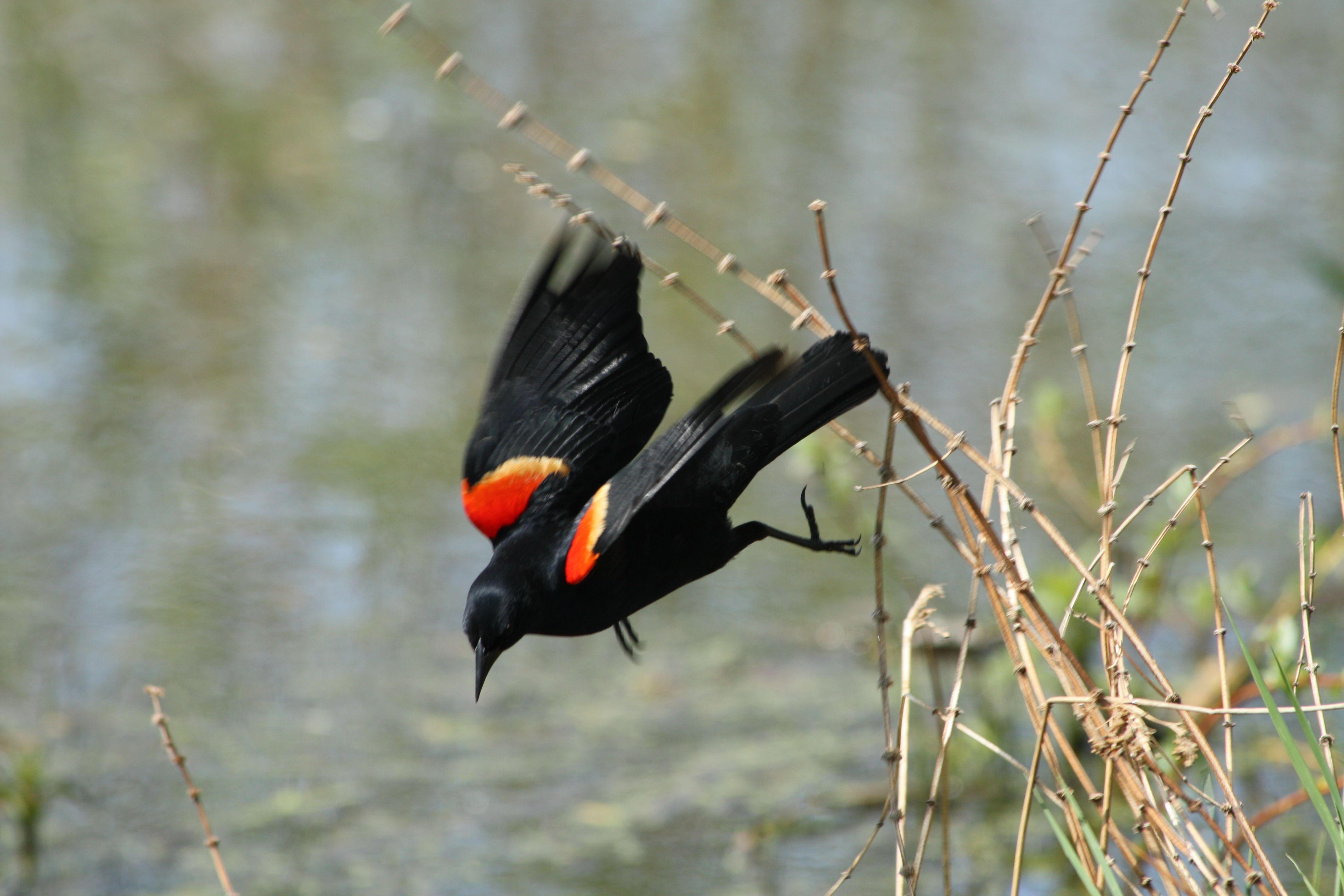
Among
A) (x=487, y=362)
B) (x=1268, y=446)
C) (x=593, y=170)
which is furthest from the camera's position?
(x=487, y=362)

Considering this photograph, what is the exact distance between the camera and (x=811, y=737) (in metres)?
4.07

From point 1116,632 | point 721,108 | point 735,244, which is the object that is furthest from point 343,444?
point 1116,632

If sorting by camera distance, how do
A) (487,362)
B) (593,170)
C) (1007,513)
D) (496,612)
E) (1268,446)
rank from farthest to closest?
1. (487,362)
2. (1268,446)
3. (496,612)
4. (1007,513)
5. (593,170)

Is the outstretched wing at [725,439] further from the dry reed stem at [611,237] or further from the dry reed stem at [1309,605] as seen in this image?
the dry reed stem at [1309,605]

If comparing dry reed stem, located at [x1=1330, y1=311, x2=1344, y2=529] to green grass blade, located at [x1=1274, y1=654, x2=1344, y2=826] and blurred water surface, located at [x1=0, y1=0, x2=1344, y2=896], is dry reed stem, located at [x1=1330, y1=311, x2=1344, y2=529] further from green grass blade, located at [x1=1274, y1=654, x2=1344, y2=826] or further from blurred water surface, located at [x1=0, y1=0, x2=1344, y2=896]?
blurred water surface, located at [x1=0, y1=0, x2=1344, y2=896]

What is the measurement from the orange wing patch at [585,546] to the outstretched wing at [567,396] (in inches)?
11.2

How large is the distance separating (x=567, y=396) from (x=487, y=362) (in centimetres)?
312

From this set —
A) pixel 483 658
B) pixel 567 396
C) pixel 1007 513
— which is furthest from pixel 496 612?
pixel 1007 513

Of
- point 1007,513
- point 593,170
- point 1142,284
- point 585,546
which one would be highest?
point 593,170

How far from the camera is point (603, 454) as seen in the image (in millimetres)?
2330

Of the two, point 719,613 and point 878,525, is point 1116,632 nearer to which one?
point 878,525

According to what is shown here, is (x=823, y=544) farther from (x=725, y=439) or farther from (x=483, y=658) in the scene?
(x=483, y=658)

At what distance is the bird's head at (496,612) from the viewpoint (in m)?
2.05

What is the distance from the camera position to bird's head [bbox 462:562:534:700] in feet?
6.72
